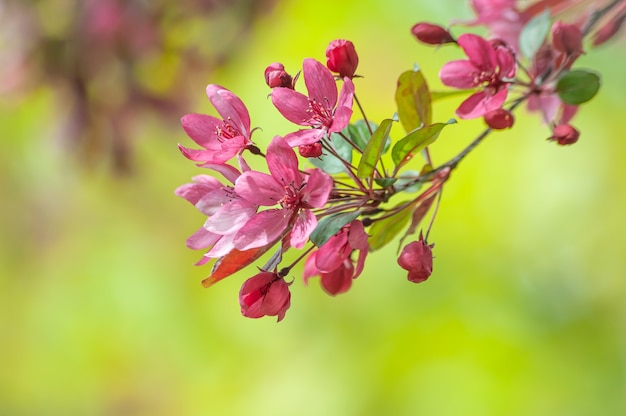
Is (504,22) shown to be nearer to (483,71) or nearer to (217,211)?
(483,71)

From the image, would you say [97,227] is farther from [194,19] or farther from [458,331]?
[458,331]

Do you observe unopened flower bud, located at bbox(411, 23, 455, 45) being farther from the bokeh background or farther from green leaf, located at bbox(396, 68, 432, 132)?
the bokeh background

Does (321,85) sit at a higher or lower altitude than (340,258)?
higher

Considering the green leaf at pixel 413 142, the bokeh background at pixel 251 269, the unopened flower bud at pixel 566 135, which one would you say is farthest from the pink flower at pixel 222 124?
the bokeh background at pixel 251 269

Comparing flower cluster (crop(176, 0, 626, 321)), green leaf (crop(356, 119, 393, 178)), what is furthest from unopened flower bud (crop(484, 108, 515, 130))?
green leaf (crop(356, 119, 393, 178))

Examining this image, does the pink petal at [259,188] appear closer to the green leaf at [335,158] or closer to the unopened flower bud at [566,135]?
the green leaf at [335,158]

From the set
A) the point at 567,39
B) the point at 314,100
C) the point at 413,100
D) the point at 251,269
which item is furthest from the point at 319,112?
the point at 251,269
